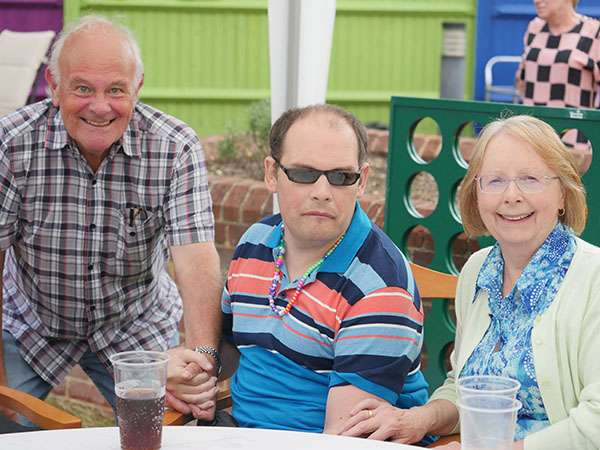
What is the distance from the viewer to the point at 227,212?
4.21 meters

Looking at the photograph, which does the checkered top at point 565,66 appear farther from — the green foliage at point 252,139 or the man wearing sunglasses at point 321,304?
the man wearing sunglasses at point 321,304

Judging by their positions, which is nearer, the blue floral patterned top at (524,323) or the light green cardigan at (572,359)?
the light green cardigan at (572,359)

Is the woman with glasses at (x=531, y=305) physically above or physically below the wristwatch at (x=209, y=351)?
Answer: above

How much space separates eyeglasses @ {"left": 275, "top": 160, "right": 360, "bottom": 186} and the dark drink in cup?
67cm

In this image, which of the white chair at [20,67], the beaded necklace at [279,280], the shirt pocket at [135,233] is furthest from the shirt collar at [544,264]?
the white chair at [20,67]

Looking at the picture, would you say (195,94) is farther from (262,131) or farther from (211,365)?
(211,365)

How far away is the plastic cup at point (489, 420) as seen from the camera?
136cm

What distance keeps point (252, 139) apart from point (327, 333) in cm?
367

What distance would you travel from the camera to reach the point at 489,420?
1360mm

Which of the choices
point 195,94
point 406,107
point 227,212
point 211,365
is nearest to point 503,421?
point 211,365

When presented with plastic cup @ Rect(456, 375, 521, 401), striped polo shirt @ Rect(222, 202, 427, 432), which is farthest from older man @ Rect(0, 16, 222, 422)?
plastic cup @ Rect(456, 375, 521, 401)

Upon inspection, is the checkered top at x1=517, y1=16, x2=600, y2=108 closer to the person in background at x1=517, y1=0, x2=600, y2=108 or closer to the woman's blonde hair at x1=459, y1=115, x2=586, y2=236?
the person in background at x1=517, y1=0, x2=600, y2=108

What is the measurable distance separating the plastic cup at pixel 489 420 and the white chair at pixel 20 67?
20.2 ft

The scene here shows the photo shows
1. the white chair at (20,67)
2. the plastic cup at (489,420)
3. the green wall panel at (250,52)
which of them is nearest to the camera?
the plastic cup at (489,420)
